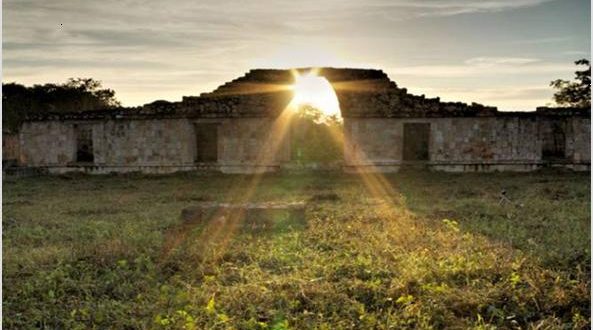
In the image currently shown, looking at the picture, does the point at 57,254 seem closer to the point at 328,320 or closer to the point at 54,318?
the point at 54,318

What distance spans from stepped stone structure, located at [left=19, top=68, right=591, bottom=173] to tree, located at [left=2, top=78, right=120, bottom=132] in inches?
568

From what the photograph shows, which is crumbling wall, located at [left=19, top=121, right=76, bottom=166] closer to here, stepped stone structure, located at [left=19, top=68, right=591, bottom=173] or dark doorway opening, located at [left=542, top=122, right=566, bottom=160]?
stepped stone structure, located at [left=19, top=68, right=591, bottom=173]

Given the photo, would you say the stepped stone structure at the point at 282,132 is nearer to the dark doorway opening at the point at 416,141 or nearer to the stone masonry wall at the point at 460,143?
the stone masonry wall at the point at 460,143

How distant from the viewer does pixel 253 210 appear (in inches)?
351

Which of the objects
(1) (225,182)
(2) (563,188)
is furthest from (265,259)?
(1) (225,182)

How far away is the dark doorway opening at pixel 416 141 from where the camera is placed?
83.7ft

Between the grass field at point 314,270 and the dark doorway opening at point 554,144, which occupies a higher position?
the dark doorway opening at point 554,144

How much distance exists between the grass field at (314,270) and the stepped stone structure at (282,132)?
29.4 feet

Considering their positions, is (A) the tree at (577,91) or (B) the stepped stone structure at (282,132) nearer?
(B) the stepped stone structure at (282,132)

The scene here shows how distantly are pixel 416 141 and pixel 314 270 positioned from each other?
2007 centimetres

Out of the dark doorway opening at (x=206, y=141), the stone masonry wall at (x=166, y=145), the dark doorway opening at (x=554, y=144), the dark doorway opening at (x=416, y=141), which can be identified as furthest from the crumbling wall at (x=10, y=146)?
the dark doorway opening at (x=554, y=144)

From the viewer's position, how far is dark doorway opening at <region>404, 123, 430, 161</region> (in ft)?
83.7

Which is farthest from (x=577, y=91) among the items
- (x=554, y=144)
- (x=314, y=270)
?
(x=314, y=270)

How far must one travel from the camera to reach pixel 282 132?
21516 mm
